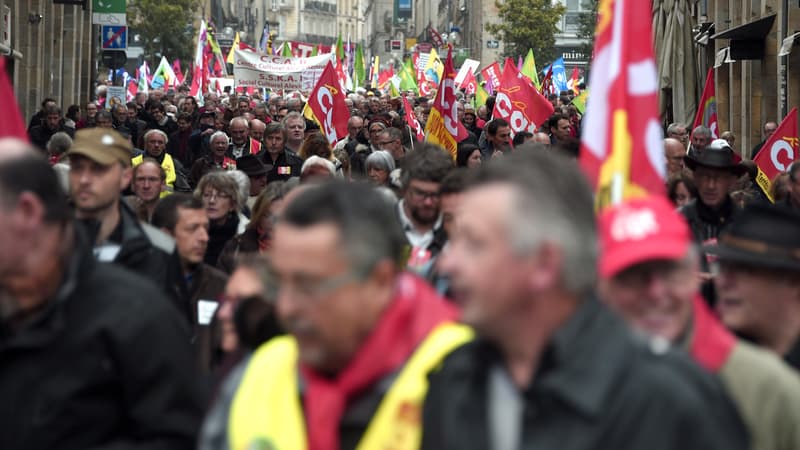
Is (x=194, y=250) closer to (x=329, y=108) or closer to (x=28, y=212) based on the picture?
(x=28, y=212)

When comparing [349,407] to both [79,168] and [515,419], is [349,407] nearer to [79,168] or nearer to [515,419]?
[515,419]

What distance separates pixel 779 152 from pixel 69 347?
11101 millimetres

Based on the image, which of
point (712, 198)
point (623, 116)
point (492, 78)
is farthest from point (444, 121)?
point (492, 78)

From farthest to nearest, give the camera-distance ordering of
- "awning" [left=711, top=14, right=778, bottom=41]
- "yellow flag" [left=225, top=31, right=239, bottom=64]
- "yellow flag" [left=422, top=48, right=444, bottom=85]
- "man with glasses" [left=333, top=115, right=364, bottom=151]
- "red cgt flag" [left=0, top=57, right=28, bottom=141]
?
"yellow flag" [left=422, top=48, right=444, bottom=85], "yellow flag" [left=225, top=31, right=239, bottom=64], "awning" [left=711, top=14, right=778, bottom=41], "man with glasses" [left=333, top=115, right=364, bottom=151], "red cgt flag" [left=0, top=57, right=28, bottom=141]

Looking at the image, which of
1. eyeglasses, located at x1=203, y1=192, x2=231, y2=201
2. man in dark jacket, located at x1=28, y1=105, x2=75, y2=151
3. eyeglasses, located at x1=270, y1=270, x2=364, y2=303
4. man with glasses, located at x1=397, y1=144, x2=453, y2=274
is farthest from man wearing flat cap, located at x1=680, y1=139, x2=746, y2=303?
man in dark jacket, located at x1=28, y1=105, x2=75, y2=151

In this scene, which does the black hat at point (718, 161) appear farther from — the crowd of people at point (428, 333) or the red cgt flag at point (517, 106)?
A: the red cgt flag at point (517, 106)

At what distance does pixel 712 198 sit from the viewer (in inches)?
330

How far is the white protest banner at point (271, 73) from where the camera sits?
29.1 metres

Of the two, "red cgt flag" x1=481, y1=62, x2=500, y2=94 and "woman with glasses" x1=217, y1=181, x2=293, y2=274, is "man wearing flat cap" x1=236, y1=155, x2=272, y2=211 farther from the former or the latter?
"red cgt flag" x1=481, y1=62, x2=500, y2=94

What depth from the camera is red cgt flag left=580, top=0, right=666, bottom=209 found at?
5414 millimetres

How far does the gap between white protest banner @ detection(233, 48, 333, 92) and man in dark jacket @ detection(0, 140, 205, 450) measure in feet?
82.5

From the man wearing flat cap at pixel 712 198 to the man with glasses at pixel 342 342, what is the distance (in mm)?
4538

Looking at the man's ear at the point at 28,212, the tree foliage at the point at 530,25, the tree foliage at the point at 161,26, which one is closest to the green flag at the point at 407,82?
the tree foliage at the point at 530,25

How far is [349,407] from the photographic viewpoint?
3381 mm
